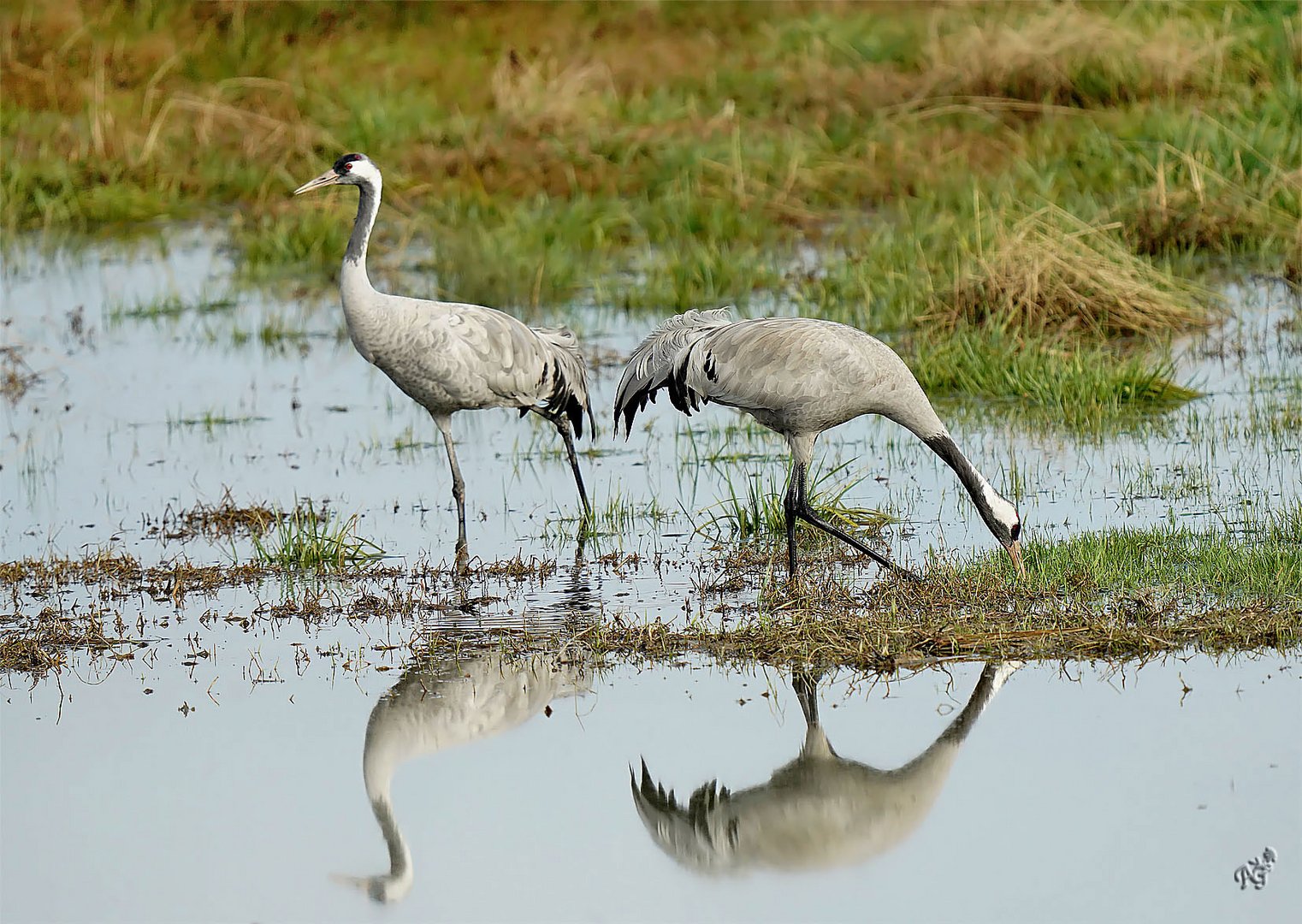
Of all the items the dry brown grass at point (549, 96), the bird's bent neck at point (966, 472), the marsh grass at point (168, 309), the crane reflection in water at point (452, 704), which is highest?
the dry brown grass at point (549, 96)

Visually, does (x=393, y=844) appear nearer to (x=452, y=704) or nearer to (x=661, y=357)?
(x=452, y=704)

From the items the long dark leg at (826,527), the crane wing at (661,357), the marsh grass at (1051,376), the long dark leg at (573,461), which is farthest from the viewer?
the marsh grass at (1051,376)

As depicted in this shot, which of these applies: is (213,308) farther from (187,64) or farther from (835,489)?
(187,64)

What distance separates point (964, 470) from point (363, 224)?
2.73 metres

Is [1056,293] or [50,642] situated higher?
[1056,293]

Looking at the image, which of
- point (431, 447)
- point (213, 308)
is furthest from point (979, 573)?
point (213, 308)

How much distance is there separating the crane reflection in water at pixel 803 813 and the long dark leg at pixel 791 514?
1.68 metres

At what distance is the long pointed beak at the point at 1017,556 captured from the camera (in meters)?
6.43

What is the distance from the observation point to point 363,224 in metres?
8.17

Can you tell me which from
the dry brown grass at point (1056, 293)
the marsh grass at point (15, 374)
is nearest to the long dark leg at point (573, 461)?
the dry brown grass at point (1056, 293)

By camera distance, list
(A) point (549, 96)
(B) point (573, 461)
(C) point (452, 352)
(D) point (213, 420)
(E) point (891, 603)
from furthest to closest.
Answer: (A) point (549, 96), (D) point (213, 420), (B) point (573, 461), (C) point (452, 352), (E) point (891, 603)

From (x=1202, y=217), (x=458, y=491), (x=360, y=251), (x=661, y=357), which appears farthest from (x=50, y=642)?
(x=1202, y=217)

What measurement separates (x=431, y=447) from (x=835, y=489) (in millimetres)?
2099

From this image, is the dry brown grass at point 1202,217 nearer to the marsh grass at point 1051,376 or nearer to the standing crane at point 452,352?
the marsh grass at point 1051,376
